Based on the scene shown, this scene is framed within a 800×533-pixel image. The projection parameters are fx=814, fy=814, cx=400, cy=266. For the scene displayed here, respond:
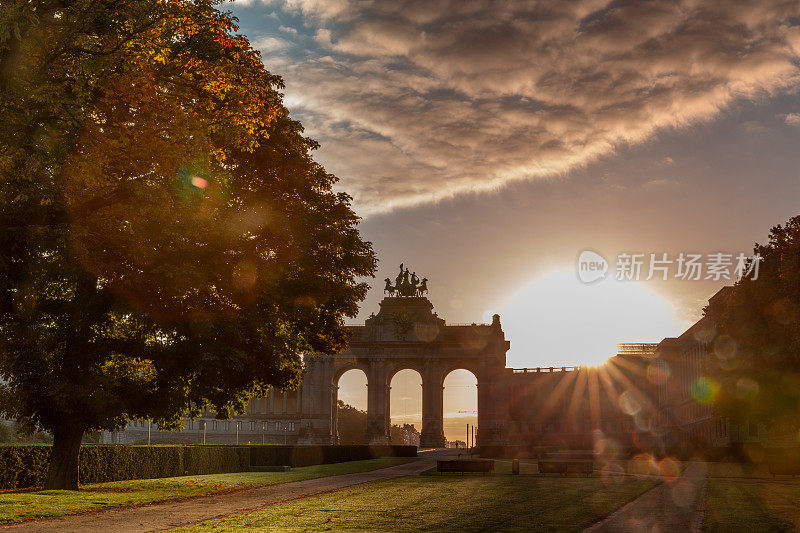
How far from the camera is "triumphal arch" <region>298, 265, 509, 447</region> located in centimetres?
12444

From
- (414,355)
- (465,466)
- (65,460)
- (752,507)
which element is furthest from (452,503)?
(414,355)

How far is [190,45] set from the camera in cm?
→ 2664

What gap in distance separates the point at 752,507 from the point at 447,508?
8551 millimetres

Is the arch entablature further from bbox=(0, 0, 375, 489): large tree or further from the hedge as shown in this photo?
bbox=(0, 0, 375, 489): large tree

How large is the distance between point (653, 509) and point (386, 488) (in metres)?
11.3

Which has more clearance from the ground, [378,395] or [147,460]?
[378,395]

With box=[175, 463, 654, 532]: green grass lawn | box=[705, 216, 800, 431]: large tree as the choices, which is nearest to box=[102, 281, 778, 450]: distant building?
box=[705, 216, 800, 431]: large tree

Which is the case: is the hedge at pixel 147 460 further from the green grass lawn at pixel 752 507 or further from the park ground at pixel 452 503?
the green grass lawn at pixel 752 507

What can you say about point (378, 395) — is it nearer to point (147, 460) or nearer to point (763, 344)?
point (763, 344)

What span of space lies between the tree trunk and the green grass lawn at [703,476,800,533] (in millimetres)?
21967

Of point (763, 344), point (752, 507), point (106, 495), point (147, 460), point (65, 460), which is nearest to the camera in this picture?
point (752, 507)

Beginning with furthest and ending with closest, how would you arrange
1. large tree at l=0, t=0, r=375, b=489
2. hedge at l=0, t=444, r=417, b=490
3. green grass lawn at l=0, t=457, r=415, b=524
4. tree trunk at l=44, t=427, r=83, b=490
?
1. hedge at l=0, t=444, r=417, b=490
2. tree trunk at l=44, t=427, r=83, b=490
3. green grass lawn at l=0, t=457, r=415, b=524
4. large tree at l=0, t=0, r=375, b=489

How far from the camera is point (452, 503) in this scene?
77.8 ft

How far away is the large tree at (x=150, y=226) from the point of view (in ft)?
62.3
